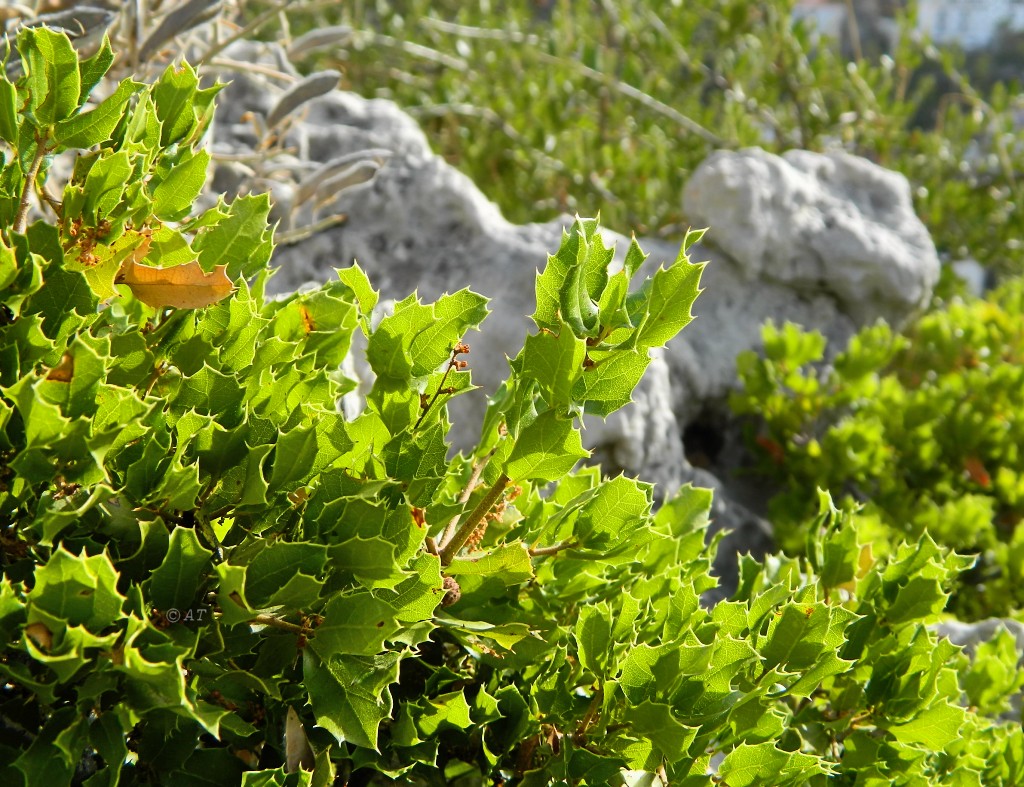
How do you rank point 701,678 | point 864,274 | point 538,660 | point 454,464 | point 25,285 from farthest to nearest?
point 864,274 < point 454,464 < point 538,660 < point 701,678 < point 25,285

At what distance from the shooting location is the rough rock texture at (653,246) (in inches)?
108

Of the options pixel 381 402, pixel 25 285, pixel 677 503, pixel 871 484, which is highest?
pixel 25 285

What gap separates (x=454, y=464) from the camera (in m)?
1.52

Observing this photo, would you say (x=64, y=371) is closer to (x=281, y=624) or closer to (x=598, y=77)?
(x=281, y=624)

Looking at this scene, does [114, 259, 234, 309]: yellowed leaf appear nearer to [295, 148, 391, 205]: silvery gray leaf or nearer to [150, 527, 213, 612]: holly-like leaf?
[150, 527, 213, 612]: holly-like leaf

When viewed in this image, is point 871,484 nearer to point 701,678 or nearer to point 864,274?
point 864,274

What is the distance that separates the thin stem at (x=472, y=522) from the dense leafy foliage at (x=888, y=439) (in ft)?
5.85

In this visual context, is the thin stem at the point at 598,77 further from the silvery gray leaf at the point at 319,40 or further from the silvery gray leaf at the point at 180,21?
the silvery gray leaf at the point at 180,21

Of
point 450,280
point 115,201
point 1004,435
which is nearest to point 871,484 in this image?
point 1004,435

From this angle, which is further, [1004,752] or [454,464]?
[1004,752]

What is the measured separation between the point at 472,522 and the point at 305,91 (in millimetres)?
1637

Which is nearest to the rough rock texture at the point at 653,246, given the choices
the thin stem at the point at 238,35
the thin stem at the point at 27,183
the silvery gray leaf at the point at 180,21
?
the thin stem at the point at 238,35

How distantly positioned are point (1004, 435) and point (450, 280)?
72.4 inches

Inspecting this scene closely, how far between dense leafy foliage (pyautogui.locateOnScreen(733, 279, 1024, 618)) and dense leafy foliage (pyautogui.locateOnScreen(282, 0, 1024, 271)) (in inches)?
61.1
